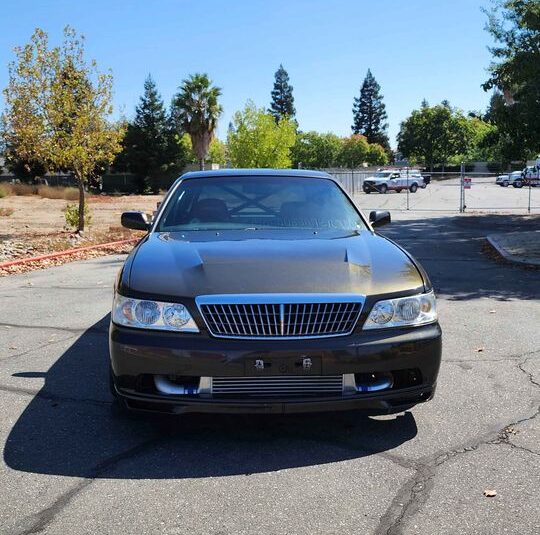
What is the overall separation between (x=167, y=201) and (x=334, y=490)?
2.81m

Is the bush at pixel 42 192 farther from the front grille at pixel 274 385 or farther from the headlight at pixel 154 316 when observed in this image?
the front grille at pixel 274 385

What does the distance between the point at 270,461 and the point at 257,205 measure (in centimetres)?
233

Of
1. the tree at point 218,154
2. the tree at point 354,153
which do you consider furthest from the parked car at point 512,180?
the tree at point 354,153

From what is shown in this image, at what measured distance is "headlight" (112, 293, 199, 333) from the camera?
3379 millimetres

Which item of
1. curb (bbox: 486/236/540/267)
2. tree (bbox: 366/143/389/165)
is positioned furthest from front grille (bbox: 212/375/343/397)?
tree (bbox: 366/143/389/165)

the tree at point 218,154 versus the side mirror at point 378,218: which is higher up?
the tree at point 218,154

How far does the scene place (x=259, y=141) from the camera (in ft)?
134

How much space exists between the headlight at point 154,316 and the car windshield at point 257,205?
51.8 inches

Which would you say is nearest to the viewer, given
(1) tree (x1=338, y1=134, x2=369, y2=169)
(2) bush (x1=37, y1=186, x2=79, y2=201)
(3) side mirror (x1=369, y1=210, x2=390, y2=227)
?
(3) side mirror (x1=369, y1=210, x2=390, y2=227)

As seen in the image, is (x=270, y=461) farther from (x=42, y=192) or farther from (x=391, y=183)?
→ (x=391, y=183)

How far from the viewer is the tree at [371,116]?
108562mm

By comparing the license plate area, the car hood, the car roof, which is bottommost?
the license plate area

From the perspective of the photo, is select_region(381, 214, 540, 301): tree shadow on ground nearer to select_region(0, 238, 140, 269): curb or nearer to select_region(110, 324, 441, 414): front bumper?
select_region(110, 324, 441, 414): front bumper

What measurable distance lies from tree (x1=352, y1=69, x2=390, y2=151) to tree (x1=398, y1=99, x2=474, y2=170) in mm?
15176
